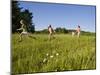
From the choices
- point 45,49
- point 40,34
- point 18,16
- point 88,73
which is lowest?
point 88,73

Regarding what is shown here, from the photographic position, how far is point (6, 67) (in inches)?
98.7

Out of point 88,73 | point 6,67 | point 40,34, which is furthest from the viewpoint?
point 88,73

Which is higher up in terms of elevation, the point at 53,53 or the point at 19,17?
the point at 19,17

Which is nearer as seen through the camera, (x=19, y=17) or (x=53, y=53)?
(x=19, y=17)

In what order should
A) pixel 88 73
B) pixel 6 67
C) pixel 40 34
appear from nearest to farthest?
pixel 6 67, pixel 40 34, pixel 88 73

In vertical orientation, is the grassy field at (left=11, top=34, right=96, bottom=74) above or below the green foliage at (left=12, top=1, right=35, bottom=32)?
below

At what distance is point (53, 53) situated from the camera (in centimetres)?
278

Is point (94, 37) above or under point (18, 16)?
under

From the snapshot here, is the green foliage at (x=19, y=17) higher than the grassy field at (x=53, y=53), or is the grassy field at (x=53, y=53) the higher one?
the green foliage at (x=19, y=17)

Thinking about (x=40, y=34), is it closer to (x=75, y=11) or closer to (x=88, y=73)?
(x=75, y=11)

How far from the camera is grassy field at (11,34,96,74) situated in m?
2.62

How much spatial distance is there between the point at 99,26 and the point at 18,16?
108 cm

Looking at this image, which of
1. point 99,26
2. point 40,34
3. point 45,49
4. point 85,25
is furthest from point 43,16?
point 99,26

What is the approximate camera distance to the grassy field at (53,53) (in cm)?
262
